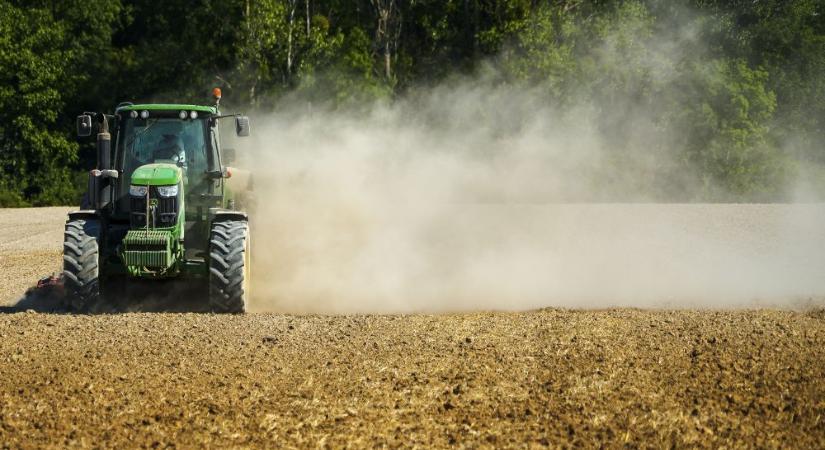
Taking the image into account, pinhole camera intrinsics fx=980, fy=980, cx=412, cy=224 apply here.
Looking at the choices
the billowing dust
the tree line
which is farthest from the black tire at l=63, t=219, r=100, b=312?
the tree line

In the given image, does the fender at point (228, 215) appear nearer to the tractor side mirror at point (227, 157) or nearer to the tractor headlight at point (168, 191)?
the tractor headlight at point (168, 191)

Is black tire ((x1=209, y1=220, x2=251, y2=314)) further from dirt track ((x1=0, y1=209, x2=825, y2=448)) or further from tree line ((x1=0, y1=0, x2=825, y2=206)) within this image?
tree line ((x1=0, y1=0, x2=825, y2=206))

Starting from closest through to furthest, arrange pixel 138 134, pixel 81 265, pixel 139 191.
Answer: pixel 81 265
pixel 139 191
pixel 138 134

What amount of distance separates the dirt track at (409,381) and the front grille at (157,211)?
4.46 ft

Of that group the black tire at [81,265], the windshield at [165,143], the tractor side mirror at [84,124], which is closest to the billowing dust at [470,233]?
A: the windshield at [165,143]

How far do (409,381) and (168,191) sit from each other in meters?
5.53

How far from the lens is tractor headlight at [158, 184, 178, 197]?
13789 mm

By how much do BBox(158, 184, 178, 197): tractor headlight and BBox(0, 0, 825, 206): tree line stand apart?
25.2 meters

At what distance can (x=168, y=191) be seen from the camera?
13812mm

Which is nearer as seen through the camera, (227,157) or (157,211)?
(157,211)

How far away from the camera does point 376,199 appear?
22.7 metres

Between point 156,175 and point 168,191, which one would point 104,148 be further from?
point 168,191

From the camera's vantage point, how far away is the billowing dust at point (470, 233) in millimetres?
18141

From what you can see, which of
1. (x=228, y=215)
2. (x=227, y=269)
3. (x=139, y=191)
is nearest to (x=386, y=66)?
(x=228, y=215)
